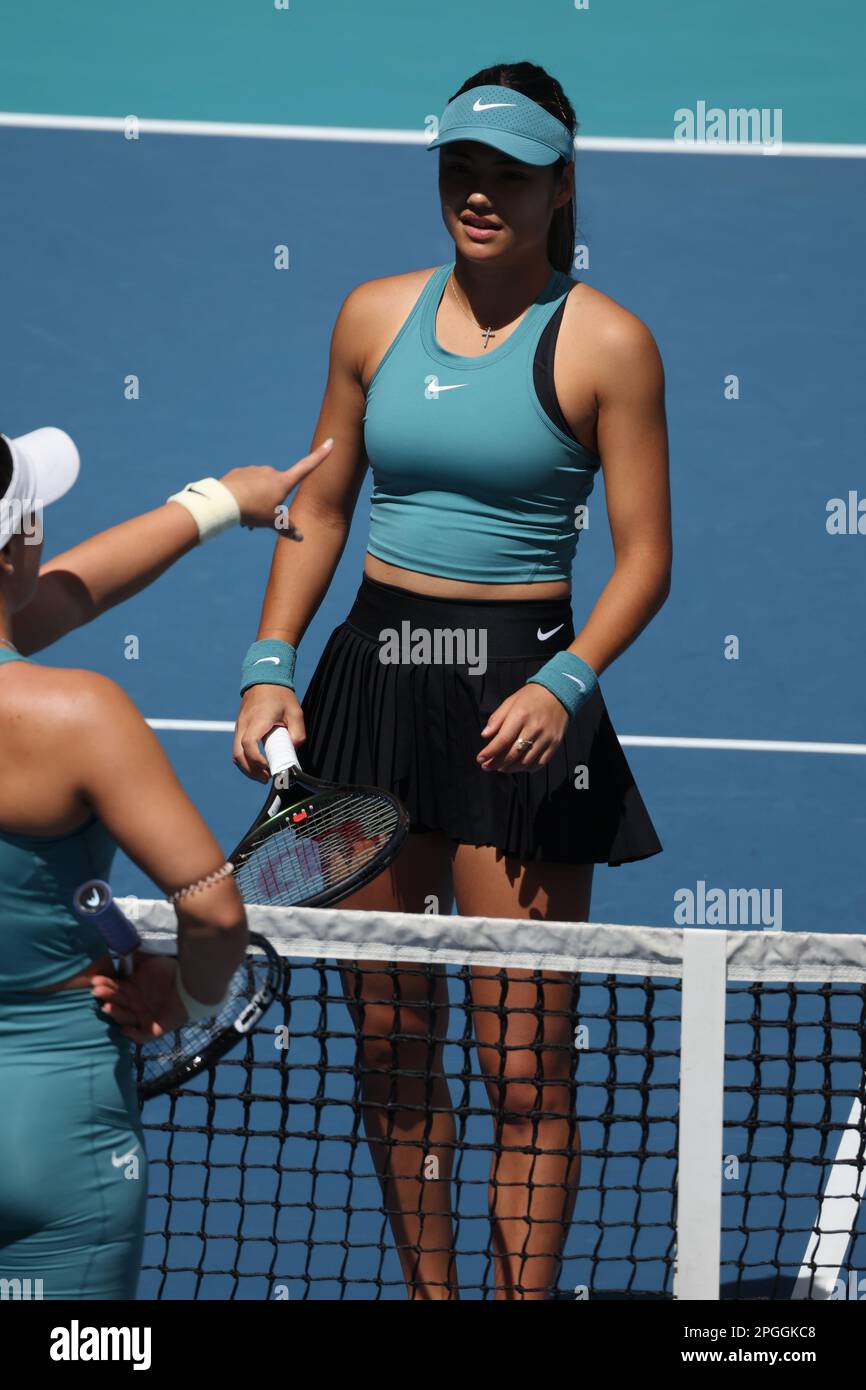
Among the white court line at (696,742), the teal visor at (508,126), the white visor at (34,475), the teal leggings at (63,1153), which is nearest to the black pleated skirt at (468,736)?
the teal visor at (508,126)

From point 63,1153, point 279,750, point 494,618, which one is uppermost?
point 494,618

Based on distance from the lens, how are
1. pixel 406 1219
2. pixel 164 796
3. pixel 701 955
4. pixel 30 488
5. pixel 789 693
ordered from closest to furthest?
pixel 164 796
pixel 30 488
pixel 701 955
pixel 406 1219
pixel 789 693

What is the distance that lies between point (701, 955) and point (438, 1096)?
1.88 ft

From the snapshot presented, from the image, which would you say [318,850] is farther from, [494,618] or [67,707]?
[67,707]

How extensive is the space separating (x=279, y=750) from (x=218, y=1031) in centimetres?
70

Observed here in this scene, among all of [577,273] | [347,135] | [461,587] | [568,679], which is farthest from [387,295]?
[347,135]

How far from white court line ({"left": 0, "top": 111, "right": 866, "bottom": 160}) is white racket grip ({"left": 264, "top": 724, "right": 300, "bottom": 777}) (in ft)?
21.6

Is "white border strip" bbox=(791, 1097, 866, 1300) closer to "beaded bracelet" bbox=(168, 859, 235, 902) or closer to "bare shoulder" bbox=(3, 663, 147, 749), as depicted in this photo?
"beaded bracelet" bbox=(168, 859, 235, 902)

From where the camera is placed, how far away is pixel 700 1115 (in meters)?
2.92

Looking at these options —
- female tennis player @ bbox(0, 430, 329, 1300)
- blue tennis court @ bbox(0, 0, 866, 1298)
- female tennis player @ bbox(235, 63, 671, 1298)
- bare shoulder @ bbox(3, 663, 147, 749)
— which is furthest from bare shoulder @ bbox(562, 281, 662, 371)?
blue tennis court @ bbox(0, 0, 866, 1298)

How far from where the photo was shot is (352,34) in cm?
980

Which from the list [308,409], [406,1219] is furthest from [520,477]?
[308,409]

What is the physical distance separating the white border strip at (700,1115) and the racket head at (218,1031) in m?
0.73

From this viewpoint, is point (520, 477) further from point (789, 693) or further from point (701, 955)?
point (789, 693)
